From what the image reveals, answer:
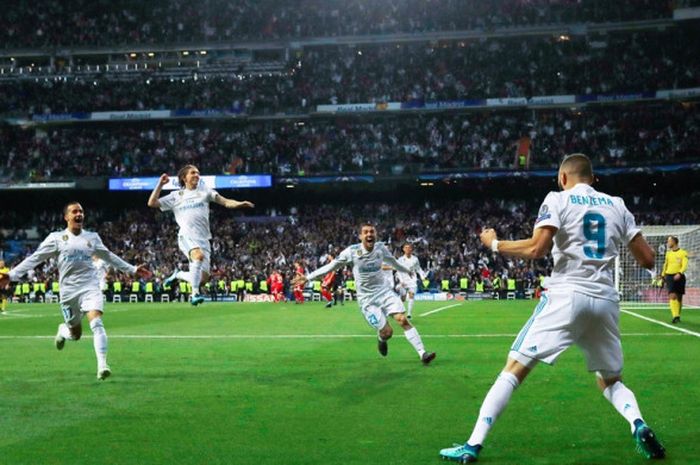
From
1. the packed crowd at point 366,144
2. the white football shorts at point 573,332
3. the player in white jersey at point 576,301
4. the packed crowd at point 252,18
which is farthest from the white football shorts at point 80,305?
the packed crowd at point 252,18

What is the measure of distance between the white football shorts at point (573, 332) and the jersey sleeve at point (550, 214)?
57cm

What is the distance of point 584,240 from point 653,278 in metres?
30.4

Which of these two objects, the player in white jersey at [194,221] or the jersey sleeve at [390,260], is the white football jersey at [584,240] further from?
the jersey sleeve at [390,260]

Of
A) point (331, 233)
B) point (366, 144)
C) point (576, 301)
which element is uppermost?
point (366, 144)

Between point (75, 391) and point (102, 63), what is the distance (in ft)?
195

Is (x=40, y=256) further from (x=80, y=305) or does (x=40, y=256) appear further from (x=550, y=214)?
(x=550, y=214)

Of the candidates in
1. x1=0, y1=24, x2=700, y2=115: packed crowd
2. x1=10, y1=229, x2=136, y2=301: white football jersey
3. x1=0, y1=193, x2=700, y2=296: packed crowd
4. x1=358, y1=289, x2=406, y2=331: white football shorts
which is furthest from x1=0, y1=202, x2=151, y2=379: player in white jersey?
x1=0, y1=24, x2=700, y2=115: packed crowd

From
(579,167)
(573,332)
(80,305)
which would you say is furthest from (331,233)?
(573,332)

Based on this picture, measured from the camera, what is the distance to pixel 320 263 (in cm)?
5212

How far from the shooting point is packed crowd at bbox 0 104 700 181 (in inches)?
2167

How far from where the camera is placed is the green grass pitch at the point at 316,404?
22.5 feet

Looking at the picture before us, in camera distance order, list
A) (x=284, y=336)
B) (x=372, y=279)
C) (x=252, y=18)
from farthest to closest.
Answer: (x=252, y=18) → (x=284, y=336) → (x=372, y=279)

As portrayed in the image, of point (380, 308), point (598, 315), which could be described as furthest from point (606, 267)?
point (380, 308)

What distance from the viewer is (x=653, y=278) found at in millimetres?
34875
